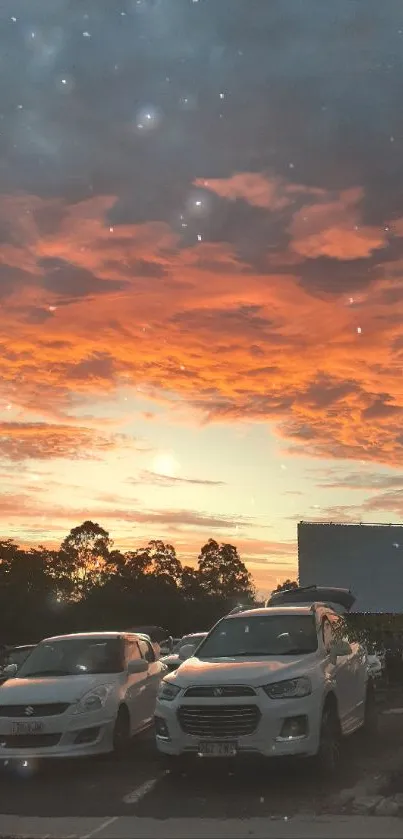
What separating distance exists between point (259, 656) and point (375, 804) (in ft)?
7.37

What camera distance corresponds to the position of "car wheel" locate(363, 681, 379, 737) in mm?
11633

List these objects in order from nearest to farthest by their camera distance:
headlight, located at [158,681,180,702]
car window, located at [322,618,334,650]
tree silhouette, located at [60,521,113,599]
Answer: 1. headlight, located at [158,681,180,702]
2. car window, located at [322,618,334,650]
3. tree silhouette, located at [60,521,113,599]

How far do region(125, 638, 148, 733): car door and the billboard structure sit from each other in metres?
26.2

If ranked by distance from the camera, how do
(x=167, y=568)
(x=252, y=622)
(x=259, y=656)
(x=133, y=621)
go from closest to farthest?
(x=259, y=656), (x=252, y=622), (x=133, y=621), (x=167, y=568)

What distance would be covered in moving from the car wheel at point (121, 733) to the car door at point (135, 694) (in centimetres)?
13

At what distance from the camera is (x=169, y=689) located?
911 cm

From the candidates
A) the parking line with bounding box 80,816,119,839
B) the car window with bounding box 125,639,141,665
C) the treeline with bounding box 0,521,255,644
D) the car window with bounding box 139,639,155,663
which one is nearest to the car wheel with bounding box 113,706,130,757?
the car window with bounding box 125,639,141,665

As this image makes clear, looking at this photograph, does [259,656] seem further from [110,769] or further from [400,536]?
[400,536]

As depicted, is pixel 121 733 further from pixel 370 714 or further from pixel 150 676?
pixel 370 714

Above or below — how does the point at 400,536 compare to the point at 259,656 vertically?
above

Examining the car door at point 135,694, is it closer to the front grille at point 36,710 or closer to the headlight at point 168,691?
the front grille at point 36,710

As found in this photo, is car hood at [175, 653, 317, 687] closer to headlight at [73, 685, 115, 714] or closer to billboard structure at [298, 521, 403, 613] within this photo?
headlight at [73, 685, 115, 714]

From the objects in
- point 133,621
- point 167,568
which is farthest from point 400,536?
point 167,568

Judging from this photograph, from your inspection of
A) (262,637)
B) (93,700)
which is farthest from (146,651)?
(262,637)
